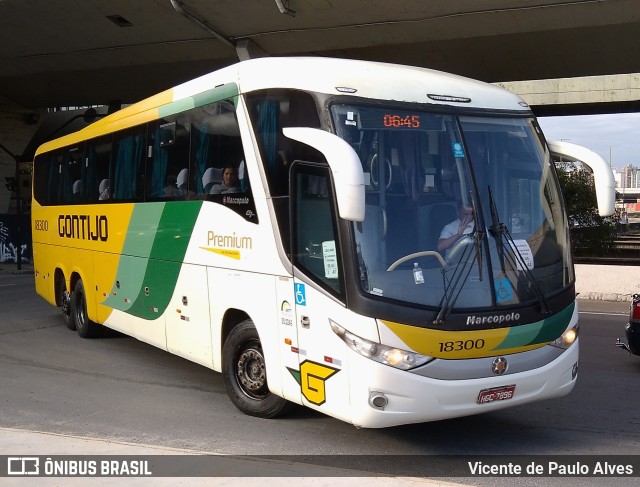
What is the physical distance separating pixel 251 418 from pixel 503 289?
108 inches

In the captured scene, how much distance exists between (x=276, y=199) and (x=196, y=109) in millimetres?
2121

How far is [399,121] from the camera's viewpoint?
5941 mm

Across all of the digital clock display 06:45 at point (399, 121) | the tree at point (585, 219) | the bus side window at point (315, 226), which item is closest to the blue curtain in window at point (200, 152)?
the bus side window at point (315, 226)

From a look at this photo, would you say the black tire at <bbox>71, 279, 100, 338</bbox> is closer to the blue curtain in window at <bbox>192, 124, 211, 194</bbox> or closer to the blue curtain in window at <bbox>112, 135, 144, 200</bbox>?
the blue curtain in window at <bbox>112, 135, 144, 200</bbox>

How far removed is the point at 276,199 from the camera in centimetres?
639

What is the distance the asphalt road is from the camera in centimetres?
A: 616

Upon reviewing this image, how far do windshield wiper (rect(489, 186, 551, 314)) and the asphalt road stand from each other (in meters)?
1.29

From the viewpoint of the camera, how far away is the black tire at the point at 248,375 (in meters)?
6.88

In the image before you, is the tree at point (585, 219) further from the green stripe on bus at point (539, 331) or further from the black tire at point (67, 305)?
the green stripe on bus at point (539, 331)

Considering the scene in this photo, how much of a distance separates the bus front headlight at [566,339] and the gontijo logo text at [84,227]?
666cm

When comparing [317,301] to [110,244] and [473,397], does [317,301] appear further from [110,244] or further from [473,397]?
[110,244]

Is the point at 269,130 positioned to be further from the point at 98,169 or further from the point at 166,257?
the point at 98,169

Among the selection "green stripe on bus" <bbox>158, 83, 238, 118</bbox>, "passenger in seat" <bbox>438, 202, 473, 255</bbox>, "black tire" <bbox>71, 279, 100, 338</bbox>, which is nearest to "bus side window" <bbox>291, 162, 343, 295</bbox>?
"passenger in seat" <bbox>438, 202, 473, 255</bbox>

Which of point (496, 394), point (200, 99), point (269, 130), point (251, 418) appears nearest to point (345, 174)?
point (269, 130)
